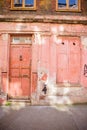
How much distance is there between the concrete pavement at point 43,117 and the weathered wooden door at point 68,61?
4.21 feet

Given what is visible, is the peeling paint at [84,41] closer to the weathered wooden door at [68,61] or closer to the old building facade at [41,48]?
the old building facade at [41,48]

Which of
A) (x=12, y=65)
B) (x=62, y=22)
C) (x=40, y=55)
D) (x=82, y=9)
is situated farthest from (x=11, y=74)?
(x=82, y=9)

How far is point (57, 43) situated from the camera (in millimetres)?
11359

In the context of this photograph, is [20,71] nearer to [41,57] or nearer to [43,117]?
[41,57]

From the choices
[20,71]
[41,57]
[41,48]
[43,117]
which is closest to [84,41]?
[41,48]

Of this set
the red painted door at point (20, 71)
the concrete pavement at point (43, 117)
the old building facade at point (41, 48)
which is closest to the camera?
the concrete pavement at point (43, 117)

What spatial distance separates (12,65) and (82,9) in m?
3.89

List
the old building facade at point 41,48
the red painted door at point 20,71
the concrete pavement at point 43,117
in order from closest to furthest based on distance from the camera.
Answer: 1. the concrete pavement at point 43,117
2. the old building facade at point 41,48
3. the red painted door at point 20,71

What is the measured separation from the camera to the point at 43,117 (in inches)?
341

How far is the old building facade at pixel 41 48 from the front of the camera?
1117 centimetres

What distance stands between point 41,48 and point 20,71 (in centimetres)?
134

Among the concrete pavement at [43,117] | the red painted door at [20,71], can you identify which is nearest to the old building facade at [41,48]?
the red painted door at [20,71]

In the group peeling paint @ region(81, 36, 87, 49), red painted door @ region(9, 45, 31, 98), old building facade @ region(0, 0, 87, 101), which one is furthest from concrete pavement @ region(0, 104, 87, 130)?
peeling paint @ region(81, 36, 87, 49)

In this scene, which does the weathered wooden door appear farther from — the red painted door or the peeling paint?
the red painted door
